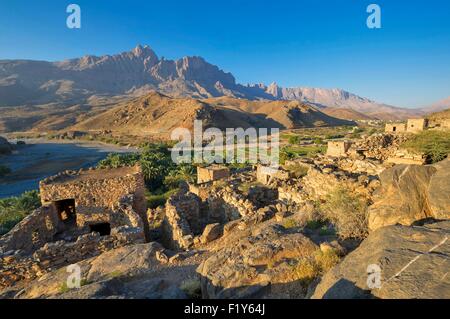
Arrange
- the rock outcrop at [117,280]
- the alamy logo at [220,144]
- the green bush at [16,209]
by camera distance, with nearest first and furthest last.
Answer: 1. the rock outcrop at [117,280]
2. the green bush at [16,209]
3. the alamy logo at [220,144]

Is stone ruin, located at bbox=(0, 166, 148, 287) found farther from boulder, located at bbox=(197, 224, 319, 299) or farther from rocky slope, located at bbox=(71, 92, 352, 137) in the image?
rocky slope, located at bbox=(71, 92, 352, 137)

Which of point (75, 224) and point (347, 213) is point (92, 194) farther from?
point (347, 213)

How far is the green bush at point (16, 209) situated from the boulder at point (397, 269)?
18444mm

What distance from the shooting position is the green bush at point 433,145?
28.2 feet

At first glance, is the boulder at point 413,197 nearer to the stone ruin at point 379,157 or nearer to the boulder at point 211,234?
the stone ruin at point 379,157

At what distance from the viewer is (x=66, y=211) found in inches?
517

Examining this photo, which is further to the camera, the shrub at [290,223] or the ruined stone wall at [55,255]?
the ruined stone wall at [55,255]

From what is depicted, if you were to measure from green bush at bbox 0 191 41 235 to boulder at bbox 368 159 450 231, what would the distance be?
61.3 ft

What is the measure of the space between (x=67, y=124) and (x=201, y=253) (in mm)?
103313

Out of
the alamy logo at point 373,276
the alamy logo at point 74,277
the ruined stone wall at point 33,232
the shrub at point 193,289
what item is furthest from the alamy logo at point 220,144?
the alamy logo at point 373,276

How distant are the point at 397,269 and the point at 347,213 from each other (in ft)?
9.39

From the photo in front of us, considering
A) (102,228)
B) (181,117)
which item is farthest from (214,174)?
→ (181,117)

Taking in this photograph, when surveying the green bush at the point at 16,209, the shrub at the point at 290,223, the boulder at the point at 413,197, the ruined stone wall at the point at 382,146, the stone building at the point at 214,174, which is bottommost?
the green bush at the point at 16,209

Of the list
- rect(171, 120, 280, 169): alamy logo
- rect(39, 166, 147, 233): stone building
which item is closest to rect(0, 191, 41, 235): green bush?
rect(39, 166, 147, 233): stone building
